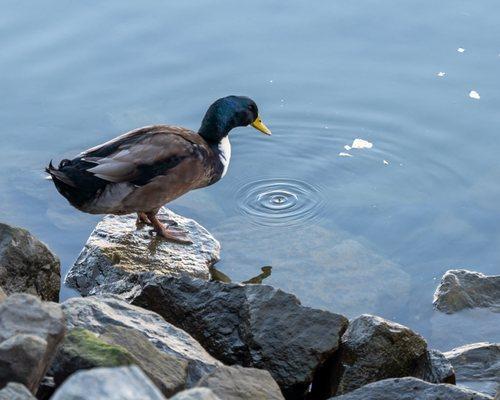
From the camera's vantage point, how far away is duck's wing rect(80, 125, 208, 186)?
7250 millimetres

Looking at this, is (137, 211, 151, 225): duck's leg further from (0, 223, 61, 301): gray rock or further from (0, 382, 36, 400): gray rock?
(0, 382, 36, 400): gray rock

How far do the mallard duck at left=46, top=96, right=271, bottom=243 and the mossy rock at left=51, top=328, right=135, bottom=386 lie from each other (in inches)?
108

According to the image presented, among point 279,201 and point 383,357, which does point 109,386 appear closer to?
point 383,357

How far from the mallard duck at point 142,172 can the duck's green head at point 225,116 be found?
12 cm

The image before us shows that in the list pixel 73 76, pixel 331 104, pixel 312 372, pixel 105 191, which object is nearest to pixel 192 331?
pixel 312 372

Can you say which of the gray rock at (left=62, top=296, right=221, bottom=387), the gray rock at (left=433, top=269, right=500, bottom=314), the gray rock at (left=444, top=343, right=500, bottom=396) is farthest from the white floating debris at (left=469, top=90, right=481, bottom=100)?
the gray rock at (left=62, top=296, right=221, bottom=387)

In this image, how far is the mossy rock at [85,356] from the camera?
14.3ft

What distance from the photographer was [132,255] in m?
7.34

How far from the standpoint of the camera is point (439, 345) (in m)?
7.10

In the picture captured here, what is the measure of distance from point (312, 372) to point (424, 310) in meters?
1.88

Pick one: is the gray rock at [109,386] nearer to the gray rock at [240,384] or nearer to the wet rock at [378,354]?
the gray rock at [240,384]

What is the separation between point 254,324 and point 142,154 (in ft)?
6.76

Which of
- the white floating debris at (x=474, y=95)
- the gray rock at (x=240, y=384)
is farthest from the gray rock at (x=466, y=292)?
the gray rock at (x=240, y=384)

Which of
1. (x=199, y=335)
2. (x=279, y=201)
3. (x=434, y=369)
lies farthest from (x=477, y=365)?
(x=279, y=201)
